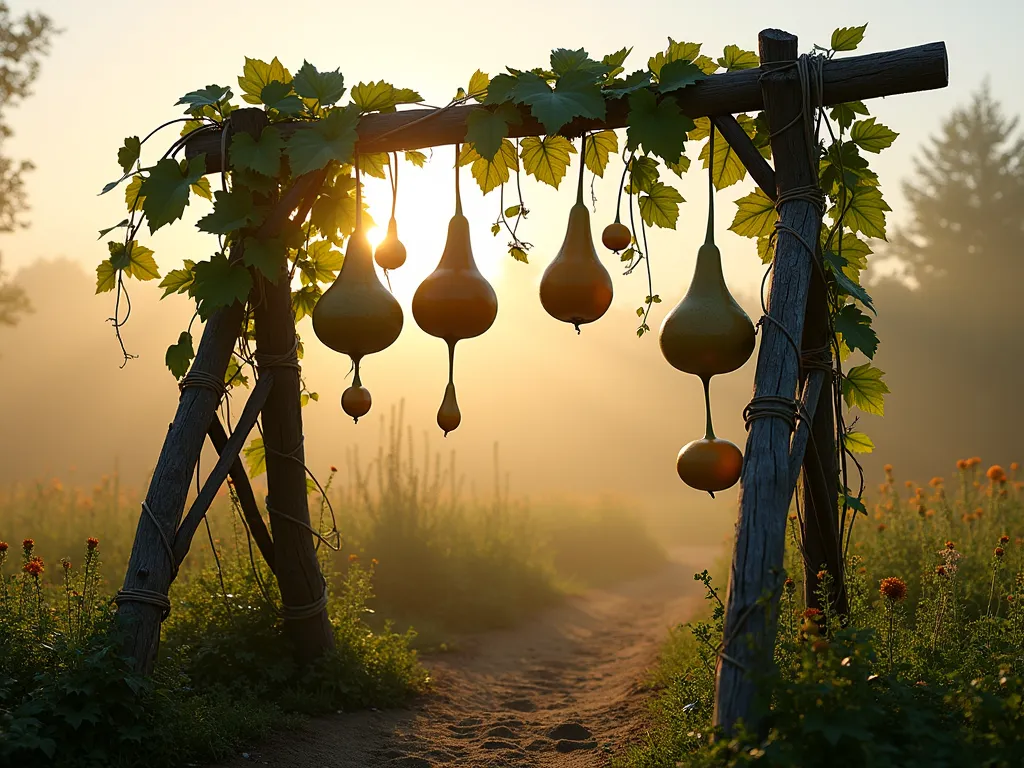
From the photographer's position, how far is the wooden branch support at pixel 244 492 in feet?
12.4

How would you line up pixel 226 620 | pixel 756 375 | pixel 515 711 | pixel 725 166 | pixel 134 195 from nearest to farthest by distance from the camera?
pixel 756 375, pixel 725 166, pixel 134 195, pixel 226 620, pixel 515 711

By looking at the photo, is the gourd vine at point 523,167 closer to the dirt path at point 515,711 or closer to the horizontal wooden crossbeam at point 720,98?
the horizontal wooden crossbeam at point 720,98

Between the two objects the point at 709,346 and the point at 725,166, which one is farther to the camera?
the point at 725,166

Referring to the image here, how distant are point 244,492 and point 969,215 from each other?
93.8 feet

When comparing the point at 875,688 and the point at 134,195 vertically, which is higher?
the point at 134,195

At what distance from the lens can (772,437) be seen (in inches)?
108

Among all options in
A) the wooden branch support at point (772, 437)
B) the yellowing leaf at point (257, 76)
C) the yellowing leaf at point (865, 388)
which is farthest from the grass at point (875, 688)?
the yellowing leaf at point (257, 76)

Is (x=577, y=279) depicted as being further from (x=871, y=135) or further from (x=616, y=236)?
(x=871, y=135)

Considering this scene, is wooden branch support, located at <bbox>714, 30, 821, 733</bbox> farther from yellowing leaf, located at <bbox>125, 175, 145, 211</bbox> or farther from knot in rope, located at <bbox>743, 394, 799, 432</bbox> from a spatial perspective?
yellowing leaf, located at <bbox>125, 175, 145, 211</bbox>

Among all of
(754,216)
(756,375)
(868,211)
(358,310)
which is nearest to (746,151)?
(754,216)

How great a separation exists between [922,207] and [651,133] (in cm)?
2859

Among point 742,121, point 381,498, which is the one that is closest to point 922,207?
point 381,498

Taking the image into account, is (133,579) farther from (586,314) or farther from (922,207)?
(922,207)

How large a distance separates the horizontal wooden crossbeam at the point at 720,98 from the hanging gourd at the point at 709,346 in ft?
2.18
